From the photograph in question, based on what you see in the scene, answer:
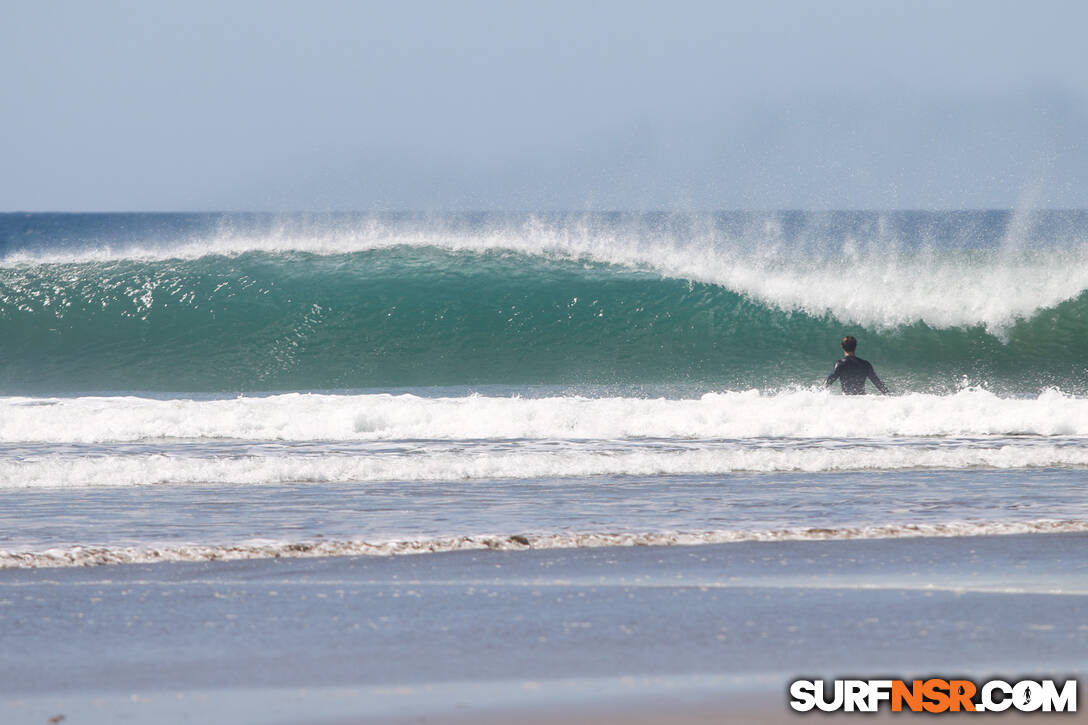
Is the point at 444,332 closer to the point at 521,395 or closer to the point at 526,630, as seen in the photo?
the point at 521,395

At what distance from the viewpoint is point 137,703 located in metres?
3.77

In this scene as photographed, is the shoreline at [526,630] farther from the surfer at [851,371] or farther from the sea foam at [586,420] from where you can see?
the surfer at [851,371]

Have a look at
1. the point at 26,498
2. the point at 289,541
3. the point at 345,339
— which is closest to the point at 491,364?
the point at 345,339

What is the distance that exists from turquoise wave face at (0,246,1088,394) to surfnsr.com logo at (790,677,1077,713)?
12.5m

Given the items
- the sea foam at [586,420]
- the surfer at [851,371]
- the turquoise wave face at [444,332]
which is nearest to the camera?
the sea foam at [586,420]

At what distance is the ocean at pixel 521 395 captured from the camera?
Answer: 279 inches

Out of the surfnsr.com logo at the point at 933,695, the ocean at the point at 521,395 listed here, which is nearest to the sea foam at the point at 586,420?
the ocean at the point at 521,395

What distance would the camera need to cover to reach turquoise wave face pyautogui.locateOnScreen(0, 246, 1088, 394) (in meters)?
17.3

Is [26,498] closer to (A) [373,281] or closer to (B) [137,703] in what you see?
(B) [137,703]

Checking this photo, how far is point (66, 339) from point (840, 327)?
11.8 meters

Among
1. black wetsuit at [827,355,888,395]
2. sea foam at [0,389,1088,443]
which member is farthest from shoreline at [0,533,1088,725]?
black wetsuit at [827,355,888,395]

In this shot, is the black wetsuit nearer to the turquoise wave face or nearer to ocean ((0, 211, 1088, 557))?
ocean ((0, 211, 1088, 557))

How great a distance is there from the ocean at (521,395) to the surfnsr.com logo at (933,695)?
8.11 feet

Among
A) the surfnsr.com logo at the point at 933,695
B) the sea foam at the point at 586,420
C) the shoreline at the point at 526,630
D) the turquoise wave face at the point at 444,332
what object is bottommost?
the surfnsr.com logo at the point at 933,695
